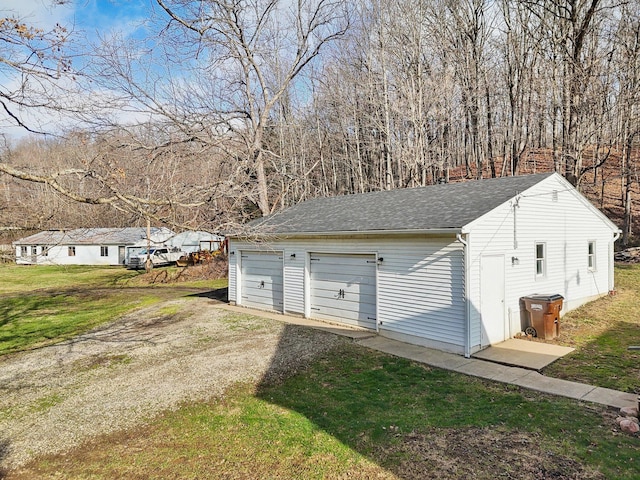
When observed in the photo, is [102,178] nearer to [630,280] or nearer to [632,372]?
[632,372]

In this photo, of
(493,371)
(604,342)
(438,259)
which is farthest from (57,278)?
(604,342)

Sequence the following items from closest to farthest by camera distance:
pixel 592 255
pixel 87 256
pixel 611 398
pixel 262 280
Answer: pixel 611 398
pixel 592 255
pixel 262 280
pixel 87 256

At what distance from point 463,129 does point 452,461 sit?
979 inches

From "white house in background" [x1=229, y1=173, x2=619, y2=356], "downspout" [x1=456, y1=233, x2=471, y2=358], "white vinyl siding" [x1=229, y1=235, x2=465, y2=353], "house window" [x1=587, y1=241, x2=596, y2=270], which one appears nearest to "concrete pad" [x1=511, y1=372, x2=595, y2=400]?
"downspout" [x1=456, y1=233, x2=471, y2=358]

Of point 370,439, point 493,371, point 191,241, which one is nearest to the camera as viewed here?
point 370,439

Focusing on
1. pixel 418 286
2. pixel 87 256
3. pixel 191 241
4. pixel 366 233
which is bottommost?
pixel 87 256

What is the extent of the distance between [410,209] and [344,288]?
2763mm

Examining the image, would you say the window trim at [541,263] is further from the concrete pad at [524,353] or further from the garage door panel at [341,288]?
the garage door panel at [341,288]

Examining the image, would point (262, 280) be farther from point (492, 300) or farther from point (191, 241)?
point (191, 241)

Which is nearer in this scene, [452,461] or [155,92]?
[452,461]

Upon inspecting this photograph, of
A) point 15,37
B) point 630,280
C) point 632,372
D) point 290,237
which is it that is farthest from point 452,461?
point 630,280

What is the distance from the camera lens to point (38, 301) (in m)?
19.1

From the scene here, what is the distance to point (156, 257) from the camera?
32656mm

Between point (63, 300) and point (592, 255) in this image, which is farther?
point (63, 300)
